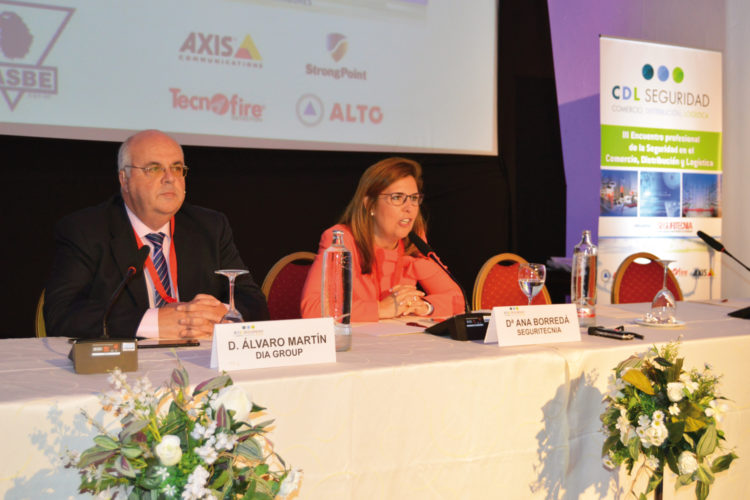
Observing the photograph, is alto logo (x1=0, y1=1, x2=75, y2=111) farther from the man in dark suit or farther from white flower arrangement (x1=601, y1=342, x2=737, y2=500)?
white flower arrangement (x1=601, y1=342, x2=737, y2=500)

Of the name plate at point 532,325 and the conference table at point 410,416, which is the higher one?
the name plate at point 532,325

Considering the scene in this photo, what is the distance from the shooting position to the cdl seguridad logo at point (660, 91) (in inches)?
204

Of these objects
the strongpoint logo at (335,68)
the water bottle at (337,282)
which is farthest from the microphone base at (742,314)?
→ the strongpoint logo at (335,68)

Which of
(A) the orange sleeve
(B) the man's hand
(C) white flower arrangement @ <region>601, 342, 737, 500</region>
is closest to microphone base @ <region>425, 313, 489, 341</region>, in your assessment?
(C) white flower arrangement @ <region>601, 342, 737, 500</region>

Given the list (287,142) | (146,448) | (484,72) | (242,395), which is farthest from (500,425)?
(484,72)

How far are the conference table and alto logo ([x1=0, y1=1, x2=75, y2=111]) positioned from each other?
1900 mm

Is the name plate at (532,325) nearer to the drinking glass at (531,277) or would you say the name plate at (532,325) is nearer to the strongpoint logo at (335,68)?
the drinking glass at (531,277)

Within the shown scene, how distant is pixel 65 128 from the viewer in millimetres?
3332

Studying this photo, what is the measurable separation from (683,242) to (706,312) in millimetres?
3233

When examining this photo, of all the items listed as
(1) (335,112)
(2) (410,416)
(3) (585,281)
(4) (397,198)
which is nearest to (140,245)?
(4) (397,198)

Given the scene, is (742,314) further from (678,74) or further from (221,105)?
(678,74)

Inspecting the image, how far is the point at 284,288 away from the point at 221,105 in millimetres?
1304

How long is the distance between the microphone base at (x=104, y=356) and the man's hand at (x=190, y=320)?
518mm

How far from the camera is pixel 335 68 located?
3900 millimetres
